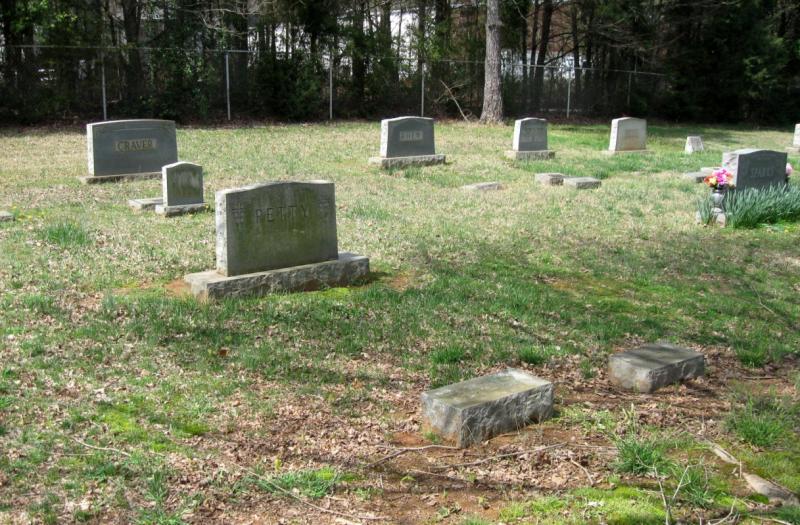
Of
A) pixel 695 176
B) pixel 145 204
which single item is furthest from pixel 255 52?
pixel 145 204

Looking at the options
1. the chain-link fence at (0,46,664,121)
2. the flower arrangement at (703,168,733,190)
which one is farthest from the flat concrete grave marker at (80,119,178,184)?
the chain-link fence at (0,46,664,121)

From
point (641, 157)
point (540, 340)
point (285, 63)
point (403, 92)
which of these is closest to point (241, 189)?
point (540, 340)

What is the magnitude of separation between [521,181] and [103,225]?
873 cm

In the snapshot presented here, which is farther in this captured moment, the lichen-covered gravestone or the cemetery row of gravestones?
the lichen-covered gravestone

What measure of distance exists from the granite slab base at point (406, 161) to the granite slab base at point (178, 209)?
5.97 metres

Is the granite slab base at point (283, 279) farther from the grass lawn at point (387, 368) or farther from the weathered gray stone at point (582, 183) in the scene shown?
the weathered gray stone at point (582, 183)

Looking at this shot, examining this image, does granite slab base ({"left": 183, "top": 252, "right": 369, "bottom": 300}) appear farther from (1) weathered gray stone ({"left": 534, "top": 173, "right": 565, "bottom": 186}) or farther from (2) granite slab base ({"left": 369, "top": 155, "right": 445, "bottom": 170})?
(2) granite slab base ({"left": 369, "top": 155, "right": 445, "bottom": 170})

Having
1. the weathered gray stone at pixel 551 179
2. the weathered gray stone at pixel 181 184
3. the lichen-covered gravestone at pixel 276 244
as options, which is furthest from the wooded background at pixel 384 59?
the lichen-covered gravestone at pixel 276 244

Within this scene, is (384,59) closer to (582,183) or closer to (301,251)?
(582,183)

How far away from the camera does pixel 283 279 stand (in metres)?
7.93

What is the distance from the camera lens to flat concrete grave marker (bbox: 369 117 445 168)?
17.3 metres

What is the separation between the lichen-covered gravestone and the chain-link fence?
57.4ft

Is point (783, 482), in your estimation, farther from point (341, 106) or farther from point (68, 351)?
point (341, 106)

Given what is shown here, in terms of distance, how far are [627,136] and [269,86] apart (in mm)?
12071
